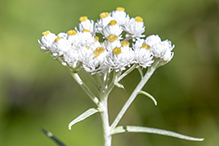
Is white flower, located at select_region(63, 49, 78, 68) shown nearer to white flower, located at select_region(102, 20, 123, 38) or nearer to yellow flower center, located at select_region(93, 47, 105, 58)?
yellow flower center, located at select_region(93, 47, 105, 58)

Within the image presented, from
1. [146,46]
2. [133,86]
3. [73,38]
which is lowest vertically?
[133,86]

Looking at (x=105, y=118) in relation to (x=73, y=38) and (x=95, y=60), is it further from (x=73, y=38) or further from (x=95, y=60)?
(x=73, y=38)

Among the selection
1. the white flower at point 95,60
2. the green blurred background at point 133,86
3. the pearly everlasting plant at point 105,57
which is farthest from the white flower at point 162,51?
the green blurred background at point 133,86

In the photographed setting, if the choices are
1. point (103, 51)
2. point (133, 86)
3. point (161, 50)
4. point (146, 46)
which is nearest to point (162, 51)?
point (161, 50)

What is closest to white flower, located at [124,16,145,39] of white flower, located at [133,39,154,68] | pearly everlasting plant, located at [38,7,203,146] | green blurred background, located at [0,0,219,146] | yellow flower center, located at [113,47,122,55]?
pearly everlasting plant, located at [38,7,203,146]

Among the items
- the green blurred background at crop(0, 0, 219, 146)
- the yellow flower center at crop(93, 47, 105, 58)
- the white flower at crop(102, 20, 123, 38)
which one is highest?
the white flower at crop(102, 20, 123, 38)

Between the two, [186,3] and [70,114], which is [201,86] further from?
[70,114]

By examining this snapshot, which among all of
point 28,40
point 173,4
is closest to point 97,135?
point 28,40

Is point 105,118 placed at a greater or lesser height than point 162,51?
lesser

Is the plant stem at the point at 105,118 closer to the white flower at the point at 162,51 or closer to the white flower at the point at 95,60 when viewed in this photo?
the white flower at the point at 95,60
